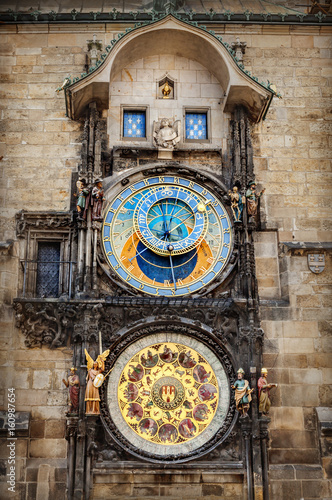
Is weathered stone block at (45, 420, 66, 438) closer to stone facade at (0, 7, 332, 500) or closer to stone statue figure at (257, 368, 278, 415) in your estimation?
stone facade at (0, 7, 332, 500)

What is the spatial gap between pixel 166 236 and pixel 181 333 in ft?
4.82

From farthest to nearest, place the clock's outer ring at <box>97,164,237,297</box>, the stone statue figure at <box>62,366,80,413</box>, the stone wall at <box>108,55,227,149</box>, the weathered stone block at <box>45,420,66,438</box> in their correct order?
the stone wall at <box>108,55,227,149</box> → the clock's outer ring at <box>97,164,237,297</box> → the weathered stone block at <box>45,420,66,438</box> → the stone statue figure at <box>62,366,80,413</box>

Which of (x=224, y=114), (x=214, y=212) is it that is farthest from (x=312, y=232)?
(x=224, y=114)

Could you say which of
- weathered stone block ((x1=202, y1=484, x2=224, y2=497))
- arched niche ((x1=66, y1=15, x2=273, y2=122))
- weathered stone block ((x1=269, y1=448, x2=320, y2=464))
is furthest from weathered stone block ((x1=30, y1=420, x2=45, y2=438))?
arched niche ((x1=66, y1=15, x2=273, y2=122))

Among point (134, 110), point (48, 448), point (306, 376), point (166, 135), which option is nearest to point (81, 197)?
point (166, 135)

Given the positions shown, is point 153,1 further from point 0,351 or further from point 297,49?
point 0,351

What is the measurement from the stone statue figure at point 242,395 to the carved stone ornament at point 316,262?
198cm

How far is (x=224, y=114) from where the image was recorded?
12461 mm

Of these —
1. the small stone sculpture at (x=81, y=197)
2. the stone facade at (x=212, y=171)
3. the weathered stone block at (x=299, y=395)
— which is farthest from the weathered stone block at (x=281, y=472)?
the small stone sculpture at (x=81, y=197)

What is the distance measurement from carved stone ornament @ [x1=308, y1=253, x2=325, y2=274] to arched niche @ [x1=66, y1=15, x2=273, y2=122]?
2.31 meters

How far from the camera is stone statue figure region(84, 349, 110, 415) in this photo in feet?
34.1

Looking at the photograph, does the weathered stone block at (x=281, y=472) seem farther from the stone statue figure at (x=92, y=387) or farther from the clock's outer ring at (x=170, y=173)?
the clock's outer ring at (x=170, y=173)

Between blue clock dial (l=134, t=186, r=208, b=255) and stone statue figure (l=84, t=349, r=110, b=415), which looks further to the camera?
blue clock dial (l=134, t=186, r=208, b=255)

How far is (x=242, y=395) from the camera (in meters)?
10.5
